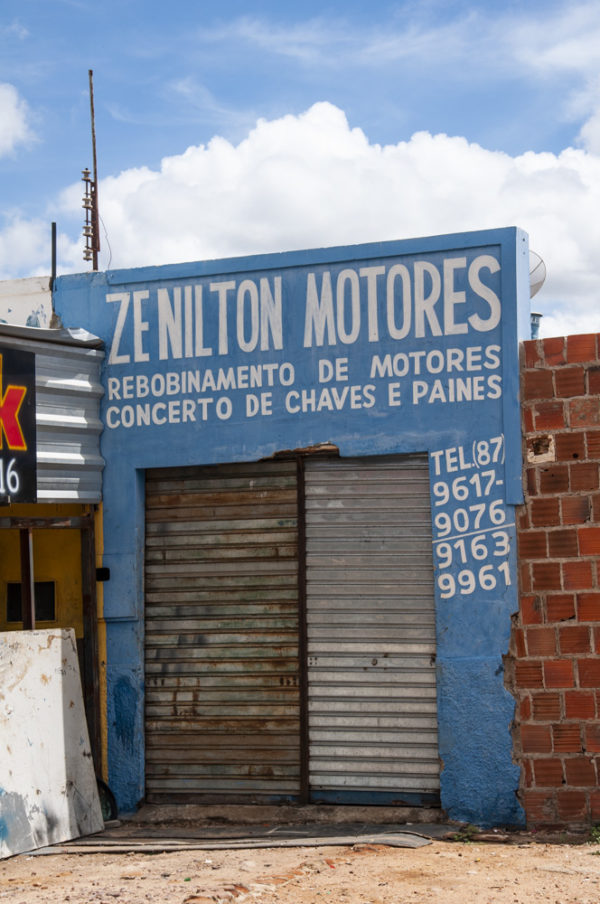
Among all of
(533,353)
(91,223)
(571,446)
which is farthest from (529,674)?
(91,223)

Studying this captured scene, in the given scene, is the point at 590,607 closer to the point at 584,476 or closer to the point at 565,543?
the point at 565,543

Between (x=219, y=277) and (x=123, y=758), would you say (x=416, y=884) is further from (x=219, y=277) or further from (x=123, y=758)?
(x=219, y=277)

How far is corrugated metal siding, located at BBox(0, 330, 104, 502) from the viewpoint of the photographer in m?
8.91

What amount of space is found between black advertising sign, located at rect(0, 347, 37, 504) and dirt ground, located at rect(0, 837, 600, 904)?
9.00ft

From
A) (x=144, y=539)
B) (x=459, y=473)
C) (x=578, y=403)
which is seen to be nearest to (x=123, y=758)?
(x=144, y=539)

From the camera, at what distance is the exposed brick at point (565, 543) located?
8.12 m

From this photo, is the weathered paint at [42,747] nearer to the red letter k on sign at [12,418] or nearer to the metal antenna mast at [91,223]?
the red letter k on sign at [12,418]

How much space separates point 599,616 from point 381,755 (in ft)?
6.67

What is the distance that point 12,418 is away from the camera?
8578 mm

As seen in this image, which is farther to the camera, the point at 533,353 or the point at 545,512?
the point at 533,353

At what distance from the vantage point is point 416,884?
6547mm

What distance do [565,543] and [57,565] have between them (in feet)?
14.9

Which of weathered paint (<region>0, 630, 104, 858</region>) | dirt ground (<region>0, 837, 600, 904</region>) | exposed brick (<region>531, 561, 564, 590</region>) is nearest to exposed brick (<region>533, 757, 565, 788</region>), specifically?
dirt ground (<region>0, 837, 600, 904</region>)

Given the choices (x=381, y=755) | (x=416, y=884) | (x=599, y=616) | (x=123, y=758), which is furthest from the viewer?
(x=123, y=758)
